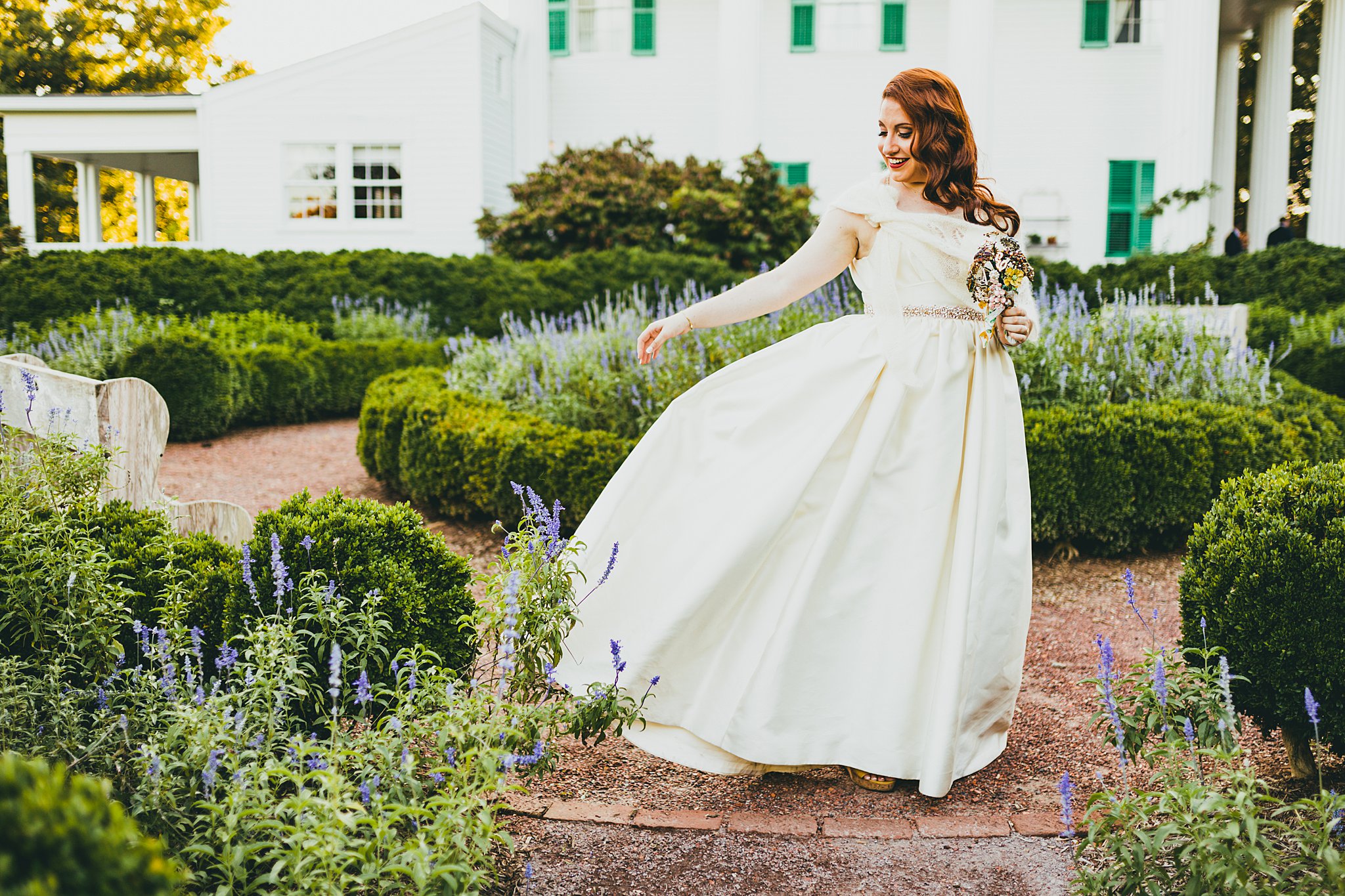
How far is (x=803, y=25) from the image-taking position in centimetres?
1691

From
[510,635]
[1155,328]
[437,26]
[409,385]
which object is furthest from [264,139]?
[510,635]

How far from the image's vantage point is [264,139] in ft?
53.3

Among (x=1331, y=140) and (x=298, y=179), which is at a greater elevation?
(x=1331, y=140)

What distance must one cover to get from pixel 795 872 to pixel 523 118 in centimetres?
1626

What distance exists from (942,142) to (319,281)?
9803 mm

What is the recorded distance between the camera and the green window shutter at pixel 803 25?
16844mm

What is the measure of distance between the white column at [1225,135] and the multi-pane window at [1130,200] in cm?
147

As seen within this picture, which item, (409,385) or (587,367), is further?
(409,385)

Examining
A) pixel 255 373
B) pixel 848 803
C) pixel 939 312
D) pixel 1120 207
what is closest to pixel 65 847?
pixel 848 803

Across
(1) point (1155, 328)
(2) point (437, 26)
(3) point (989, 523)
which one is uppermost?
(2) point (437, 26)

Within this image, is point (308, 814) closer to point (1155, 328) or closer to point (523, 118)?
point (1155, 328)

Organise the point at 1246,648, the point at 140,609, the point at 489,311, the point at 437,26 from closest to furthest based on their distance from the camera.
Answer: the point at 1246,648 → the point at 140,609 → the point at 489,311 → the point at 437,26

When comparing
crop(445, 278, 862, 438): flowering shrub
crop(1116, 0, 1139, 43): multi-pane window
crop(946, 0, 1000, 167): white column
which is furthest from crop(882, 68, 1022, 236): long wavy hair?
crop(1116, 0, 1139, 43): multi-pane window

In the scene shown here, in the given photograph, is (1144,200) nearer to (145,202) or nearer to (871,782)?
(871,782)
